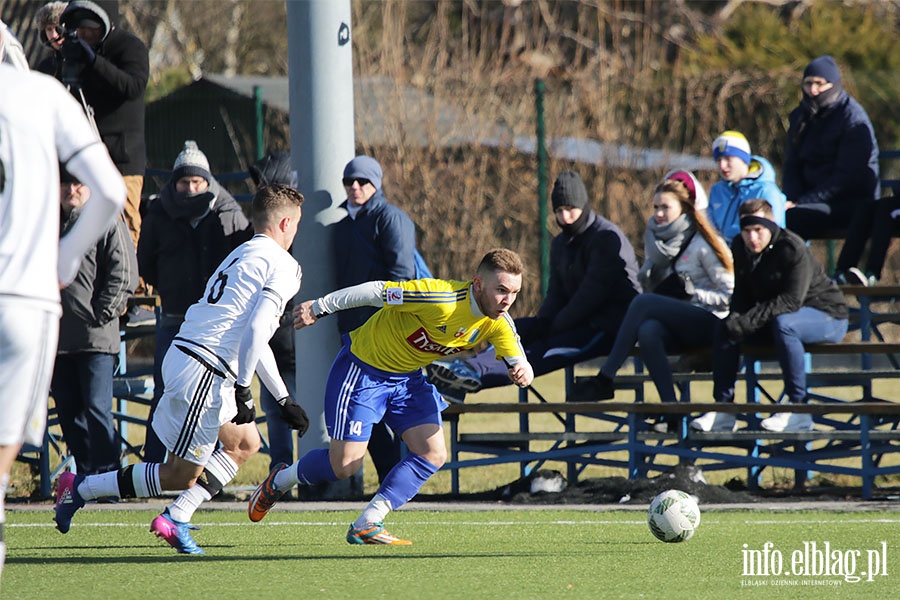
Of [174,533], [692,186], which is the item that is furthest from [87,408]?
[692,186]

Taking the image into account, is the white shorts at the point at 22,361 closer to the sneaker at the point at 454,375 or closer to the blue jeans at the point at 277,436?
the blue jeans at the point at 277,436

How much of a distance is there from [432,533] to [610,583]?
183cm

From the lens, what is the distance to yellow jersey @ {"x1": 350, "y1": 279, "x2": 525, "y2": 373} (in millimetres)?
6250

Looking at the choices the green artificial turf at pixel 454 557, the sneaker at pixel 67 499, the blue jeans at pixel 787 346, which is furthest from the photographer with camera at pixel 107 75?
the blue jeans at pixel 787 346

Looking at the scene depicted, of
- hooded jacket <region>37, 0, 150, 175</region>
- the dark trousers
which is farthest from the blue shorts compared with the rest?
hooded jacket <region>37, 0, 150, 175</region>

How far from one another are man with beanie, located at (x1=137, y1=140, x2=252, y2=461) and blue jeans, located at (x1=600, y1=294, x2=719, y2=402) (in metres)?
2.53

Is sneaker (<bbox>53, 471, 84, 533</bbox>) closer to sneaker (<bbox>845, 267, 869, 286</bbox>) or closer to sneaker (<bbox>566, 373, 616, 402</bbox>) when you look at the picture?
sneaker (<bbox>566, 373, 616, 402</bbox>)

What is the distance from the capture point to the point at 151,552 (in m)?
6.32

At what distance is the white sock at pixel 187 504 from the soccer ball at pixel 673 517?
2134 millimetres

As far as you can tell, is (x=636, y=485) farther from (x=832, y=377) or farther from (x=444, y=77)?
(x=444, y=77)

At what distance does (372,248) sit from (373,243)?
0.13ft

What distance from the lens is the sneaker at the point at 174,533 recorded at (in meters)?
6.09

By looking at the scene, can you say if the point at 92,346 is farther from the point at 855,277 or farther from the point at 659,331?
the point at 855,277

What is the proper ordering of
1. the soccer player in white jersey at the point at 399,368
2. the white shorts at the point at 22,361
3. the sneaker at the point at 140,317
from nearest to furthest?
the white shorts at the point at 22,361, the soccer player in white jersey at the point at 399,368, the sneaker at the point at 140,317
